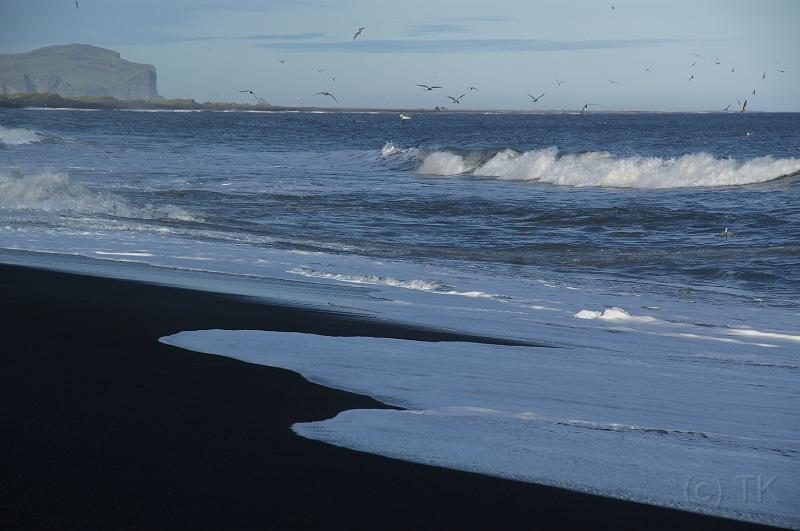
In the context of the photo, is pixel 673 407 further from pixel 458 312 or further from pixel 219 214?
pixel 219 214

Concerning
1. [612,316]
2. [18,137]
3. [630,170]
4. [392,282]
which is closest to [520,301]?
[612,316]

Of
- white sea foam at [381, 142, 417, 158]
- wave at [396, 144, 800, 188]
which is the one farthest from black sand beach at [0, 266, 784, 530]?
white sea foam at [381, 142, 417, 158]

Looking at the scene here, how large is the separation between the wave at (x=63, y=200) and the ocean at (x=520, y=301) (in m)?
0.06

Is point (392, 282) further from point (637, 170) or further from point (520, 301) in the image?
point (637, 170)

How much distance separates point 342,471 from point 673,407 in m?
2.14

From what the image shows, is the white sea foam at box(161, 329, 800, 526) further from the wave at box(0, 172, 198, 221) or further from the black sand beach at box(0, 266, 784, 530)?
the wave at box(0, 172, 198, 221)

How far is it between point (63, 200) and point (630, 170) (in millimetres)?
18257

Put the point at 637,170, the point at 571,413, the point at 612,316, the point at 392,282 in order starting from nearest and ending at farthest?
the point at 571,413 → the point at 612,316 → the point at 392,282 → the point at 637,170

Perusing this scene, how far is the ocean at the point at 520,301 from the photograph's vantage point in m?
4.21

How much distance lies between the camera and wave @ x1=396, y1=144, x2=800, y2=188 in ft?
91.5

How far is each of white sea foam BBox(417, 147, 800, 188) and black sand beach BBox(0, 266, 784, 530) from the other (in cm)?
2459

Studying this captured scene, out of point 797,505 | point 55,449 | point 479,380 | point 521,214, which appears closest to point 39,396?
point 55,449

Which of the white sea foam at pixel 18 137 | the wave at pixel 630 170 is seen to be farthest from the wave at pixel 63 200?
the white sea foam at pixel 18 137

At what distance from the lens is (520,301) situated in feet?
28.4
